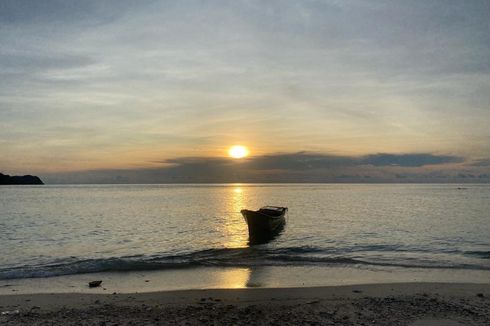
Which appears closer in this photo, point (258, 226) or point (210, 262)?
point (210, 262)

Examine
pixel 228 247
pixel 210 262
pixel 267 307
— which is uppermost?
pixel 267 307

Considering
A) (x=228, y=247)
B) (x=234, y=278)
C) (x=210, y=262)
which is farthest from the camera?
(x=228, y=247)

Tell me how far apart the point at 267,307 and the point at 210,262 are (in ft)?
35.1

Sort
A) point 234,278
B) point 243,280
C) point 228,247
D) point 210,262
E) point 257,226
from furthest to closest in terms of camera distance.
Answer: point 257,226 → point 228,247 → point 210,262 → point 234,278 → point 243,280

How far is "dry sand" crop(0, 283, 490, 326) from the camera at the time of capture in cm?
1082

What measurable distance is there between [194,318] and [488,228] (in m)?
41.6

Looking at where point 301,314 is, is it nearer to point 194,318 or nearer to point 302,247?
point 194,318

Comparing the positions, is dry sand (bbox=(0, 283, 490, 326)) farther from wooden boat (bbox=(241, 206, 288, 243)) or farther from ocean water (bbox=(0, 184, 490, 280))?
→ wooden boat (bbox=(241, 206, 288, 243))

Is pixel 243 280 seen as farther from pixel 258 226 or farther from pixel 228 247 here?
pixel 258 226

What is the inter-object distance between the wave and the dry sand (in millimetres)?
6326

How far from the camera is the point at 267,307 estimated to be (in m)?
12.2

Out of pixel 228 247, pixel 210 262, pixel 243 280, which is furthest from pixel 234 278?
pixel 228 247

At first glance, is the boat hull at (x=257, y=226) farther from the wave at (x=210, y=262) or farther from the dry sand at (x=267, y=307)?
the dry sand at (x=267, y=307)

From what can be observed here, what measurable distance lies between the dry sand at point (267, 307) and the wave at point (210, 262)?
633cm
